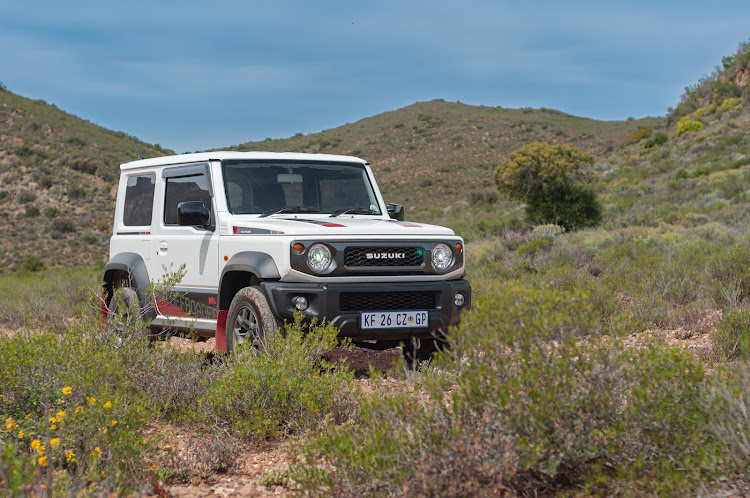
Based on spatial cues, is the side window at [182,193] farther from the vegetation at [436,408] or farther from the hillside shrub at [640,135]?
the hillside shrub at [640,135]

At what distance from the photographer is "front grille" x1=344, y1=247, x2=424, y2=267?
18.7 feet

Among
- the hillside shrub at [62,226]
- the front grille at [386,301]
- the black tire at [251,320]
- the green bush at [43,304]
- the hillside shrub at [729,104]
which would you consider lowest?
the green bush at [43,304]

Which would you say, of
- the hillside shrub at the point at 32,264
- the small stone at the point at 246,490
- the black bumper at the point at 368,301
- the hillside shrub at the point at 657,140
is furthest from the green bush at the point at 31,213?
the small stone at the point at 246,490

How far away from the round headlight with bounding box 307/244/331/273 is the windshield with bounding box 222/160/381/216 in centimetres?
109

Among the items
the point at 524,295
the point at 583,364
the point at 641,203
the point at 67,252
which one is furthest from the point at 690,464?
the point at 67,252

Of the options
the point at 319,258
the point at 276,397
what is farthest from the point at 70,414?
the point at 319,258

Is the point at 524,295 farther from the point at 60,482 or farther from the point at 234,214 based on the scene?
the point at 234,214

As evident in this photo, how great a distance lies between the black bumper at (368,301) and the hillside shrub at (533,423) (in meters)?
2.07

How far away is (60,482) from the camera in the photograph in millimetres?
2846

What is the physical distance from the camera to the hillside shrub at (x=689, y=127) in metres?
35.7

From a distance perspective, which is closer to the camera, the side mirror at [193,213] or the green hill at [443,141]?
the side mirror at [193,213]

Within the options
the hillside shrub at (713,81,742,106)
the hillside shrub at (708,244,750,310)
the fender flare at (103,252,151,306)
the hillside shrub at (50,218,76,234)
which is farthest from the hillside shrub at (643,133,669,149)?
the fender flare at (103,252,151,306)

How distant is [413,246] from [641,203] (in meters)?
17.4

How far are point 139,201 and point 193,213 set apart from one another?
6.04 ft
